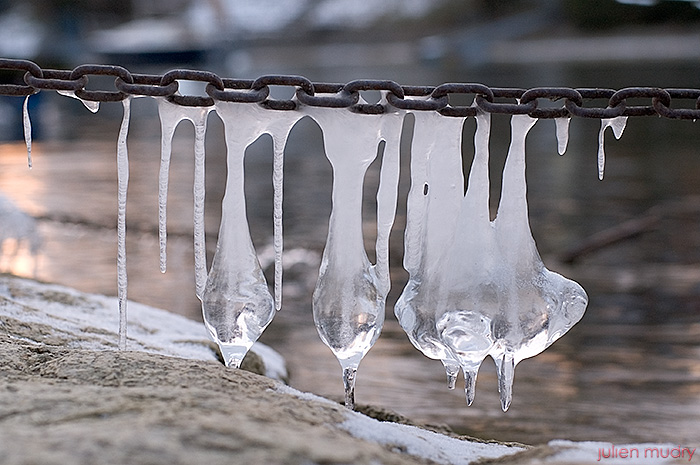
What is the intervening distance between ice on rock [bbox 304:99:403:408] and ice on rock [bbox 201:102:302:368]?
6.3 inches

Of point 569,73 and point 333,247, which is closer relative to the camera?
point 333,247

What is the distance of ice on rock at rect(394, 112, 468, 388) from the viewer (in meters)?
2.57

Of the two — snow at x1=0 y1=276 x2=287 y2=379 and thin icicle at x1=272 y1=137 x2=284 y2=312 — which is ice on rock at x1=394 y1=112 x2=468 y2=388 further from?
snow at x1=0 y1=276 x2=287 y2=379

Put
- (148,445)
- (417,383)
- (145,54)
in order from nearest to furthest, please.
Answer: (148,445)
(417,383)
(145,54)

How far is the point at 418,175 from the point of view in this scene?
2.63 meters

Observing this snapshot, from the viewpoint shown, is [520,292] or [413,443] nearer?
[413,443]

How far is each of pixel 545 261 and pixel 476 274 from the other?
592cm

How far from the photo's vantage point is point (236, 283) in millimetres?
2627

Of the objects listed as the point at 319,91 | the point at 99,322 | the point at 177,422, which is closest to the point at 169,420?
the point at 177,422

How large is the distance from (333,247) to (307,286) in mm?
4899

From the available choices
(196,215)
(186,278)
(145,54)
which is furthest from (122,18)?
(196,215)

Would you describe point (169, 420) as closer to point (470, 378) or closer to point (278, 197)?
point (278, 197)

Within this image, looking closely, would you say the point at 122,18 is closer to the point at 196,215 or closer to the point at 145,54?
the point at 145,54

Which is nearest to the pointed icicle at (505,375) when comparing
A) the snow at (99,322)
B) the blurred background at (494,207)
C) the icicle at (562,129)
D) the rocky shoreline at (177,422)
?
the rocky shoreline at (177,422)
